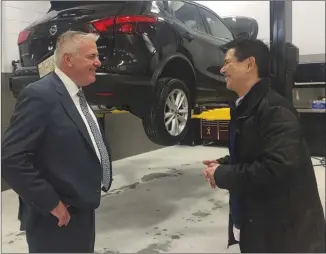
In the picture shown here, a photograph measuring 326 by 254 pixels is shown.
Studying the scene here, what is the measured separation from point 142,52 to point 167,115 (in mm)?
353

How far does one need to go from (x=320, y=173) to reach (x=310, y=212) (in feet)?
0.67

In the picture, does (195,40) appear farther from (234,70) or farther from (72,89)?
(72,89)

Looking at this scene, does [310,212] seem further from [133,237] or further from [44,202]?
[133,237]

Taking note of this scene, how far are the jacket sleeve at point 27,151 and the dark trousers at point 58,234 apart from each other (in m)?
0.13

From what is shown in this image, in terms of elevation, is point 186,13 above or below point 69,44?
above

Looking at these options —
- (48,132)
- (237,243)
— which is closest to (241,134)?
(237,243)

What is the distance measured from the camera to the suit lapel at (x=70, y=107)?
47.5 inches

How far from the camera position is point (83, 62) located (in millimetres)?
1267

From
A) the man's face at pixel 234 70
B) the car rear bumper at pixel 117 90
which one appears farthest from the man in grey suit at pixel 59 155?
the man's face at pixel 234 70

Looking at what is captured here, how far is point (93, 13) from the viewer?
1765 millimetres

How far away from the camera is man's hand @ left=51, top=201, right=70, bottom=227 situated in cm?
118

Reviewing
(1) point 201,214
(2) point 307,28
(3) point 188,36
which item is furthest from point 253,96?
(1) point 201,214

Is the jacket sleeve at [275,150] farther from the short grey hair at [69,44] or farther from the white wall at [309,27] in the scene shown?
the short grey hair at [69,44]

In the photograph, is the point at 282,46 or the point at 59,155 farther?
the point at 282,46
